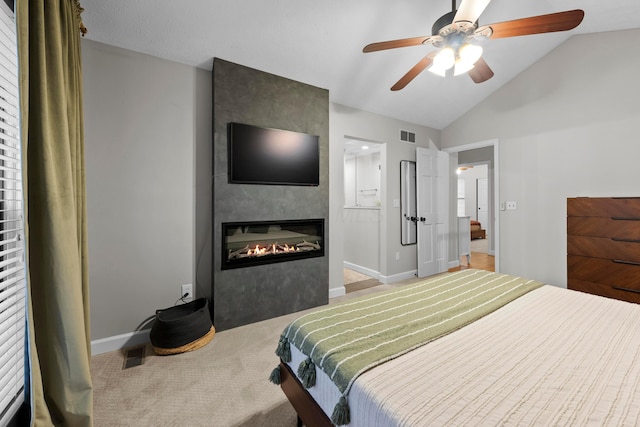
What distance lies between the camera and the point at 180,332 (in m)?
2.06

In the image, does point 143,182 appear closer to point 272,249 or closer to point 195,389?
point 272,249

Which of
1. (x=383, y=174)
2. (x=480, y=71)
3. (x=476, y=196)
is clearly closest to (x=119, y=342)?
(x=383, y=174)

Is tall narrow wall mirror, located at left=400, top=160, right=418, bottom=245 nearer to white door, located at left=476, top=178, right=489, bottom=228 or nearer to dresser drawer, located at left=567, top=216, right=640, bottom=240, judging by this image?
dresser drawer, located at left=567, top=216, right=640, bottom=240

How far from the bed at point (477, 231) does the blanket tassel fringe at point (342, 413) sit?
8.32 m

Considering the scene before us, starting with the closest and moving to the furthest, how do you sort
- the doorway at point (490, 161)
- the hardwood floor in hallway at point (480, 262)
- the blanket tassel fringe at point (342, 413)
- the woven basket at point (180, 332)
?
the blanket tassel fringe at point (342, 413)
the woven basket at point (180, 332)
the doorway at point (490, 161)
the hardwood floor in hallway at point (480, 262)

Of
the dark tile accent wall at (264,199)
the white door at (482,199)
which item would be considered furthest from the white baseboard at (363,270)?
the white door at (482,199)

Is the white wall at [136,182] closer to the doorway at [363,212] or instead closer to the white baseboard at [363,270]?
the doorway at [363,212]

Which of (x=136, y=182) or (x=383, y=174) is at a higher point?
(x=383, y=174)

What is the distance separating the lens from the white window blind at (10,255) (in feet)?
3.37

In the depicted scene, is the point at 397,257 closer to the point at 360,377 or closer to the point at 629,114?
the point at 629,114

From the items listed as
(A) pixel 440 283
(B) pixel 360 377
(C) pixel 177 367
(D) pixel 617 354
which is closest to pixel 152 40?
(C) pixel 177 367

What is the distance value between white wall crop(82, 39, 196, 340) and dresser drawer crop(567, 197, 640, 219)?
385 cm

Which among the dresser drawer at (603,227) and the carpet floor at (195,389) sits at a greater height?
the dresser drawer at (603,227)

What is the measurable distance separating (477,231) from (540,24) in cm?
765
